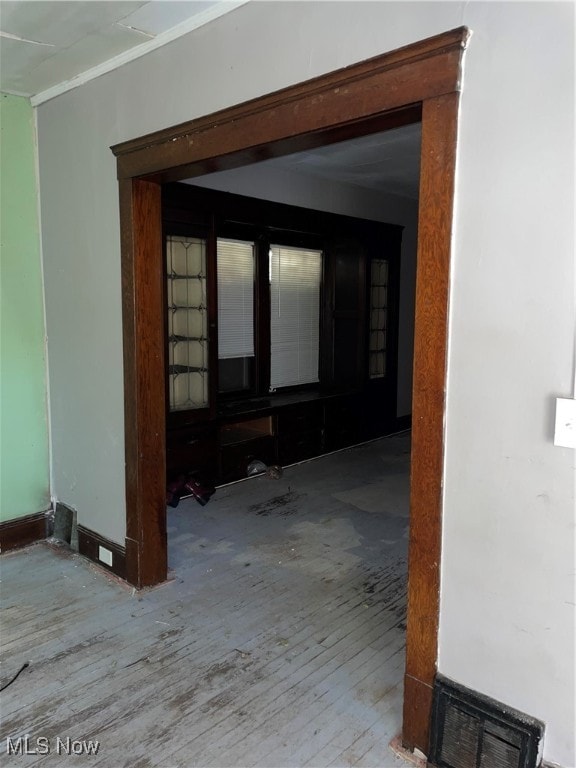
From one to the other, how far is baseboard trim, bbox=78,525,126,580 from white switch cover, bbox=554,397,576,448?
247 centimetres

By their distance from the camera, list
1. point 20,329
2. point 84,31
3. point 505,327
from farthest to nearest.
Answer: point 20,329, point 84,31, point 505,327

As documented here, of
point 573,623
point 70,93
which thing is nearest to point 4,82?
point 70,93

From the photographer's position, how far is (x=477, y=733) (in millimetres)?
1822

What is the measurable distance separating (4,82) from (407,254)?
4.71 metres

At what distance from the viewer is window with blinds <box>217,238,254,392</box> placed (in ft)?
16.7

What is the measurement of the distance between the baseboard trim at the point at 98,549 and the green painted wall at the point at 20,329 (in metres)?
0.45

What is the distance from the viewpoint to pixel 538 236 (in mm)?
1604

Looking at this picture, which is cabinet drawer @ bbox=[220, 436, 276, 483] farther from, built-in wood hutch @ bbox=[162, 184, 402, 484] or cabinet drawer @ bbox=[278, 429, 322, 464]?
cabinet drawer @ bbox=[278, 429, 322, 464]

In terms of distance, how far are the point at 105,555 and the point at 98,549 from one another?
79mm

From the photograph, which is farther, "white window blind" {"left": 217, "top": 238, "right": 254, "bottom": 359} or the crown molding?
"white window blind" {"left": 217, "top": 238, "right": 254, "bottom": 359}

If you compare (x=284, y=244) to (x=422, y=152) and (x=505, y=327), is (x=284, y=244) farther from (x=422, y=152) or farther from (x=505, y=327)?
(x=505, y=327)

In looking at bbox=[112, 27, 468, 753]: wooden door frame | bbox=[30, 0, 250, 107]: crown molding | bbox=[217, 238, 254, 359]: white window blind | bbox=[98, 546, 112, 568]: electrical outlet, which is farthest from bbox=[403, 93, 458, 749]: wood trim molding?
bbox=[217, 238, 254, 359]: white window blind

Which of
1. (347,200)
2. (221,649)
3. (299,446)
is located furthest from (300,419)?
(221,649)

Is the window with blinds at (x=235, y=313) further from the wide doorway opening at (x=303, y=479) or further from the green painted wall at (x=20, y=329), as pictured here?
the green painted wall at (x=20, y=329)
